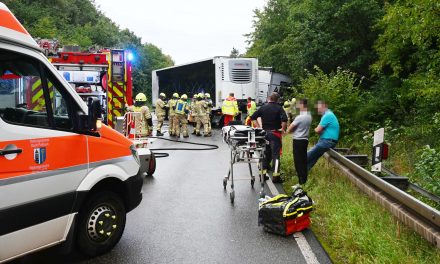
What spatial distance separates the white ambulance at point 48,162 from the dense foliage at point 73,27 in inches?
1490

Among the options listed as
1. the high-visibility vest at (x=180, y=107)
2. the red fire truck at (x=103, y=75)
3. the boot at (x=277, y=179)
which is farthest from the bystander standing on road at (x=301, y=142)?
the high-visibility vest at (x=180, y=107)

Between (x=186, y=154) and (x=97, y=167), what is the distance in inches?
330

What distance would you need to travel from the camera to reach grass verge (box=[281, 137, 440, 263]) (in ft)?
15.0

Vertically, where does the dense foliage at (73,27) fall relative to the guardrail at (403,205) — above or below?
above

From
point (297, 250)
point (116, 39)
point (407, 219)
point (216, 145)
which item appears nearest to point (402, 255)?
point (407, 219)

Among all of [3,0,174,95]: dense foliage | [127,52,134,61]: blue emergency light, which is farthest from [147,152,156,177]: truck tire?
[3,0,174,95]: dense foliage

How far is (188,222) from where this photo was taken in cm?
636

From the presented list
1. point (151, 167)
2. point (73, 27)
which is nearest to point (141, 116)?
point (151, 167)

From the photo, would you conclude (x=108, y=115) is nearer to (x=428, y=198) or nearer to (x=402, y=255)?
(x=428, y=198)

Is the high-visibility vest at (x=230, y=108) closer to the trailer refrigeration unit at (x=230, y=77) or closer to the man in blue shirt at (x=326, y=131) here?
the trailer refrigeration unit at (x=230, y=77)

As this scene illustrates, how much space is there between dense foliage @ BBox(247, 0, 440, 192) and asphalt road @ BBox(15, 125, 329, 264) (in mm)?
2720

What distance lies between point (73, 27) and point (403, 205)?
59455 mm

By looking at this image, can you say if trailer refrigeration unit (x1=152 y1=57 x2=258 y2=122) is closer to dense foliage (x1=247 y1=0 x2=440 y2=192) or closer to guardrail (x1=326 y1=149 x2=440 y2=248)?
dense foliage (x1=247 y1=0 x2=440 y2=192)

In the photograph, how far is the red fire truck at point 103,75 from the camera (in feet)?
44.8
